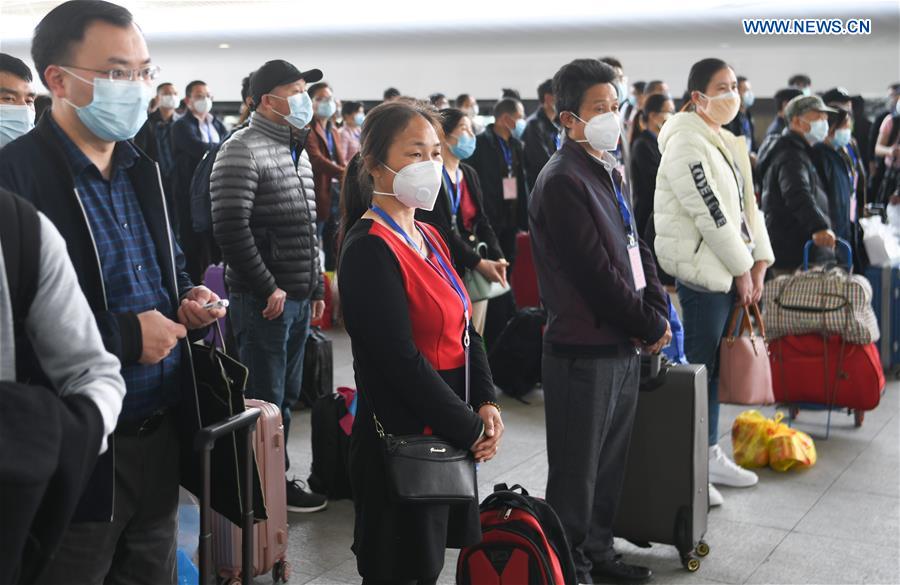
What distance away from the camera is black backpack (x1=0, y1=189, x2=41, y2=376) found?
1.35 metres

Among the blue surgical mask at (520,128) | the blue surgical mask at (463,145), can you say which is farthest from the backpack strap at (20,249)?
the blue surgical mask at (520,128)

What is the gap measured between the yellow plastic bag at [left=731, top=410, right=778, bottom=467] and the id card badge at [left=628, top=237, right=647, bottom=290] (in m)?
1.70

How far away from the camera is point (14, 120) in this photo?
3316 millimetres

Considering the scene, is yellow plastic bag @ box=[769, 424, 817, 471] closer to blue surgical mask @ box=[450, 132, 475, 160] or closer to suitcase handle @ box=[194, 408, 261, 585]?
blue surgical mask @ box=[450, 132, 475, 160]

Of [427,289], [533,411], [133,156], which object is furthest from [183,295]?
[533,411]

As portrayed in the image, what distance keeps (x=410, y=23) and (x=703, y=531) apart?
37.9 feet

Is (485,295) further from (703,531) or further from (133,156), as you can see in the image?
(133,156)

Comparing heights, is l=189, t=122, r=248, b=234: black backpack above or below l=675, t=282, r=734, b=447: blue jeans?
above

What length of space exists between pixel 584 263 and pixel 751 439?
2019 mm

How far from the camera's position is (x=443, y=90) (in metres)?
14.8

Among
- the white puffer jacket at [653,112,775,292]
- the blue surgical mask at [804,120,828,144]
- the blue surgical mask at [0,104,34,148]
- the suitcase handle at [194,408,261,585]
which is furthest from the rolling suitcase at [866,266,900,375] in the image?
the suitcase handle at [194,408,261,585]

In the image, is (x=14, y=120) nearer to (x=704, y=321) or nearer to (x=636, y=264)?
(x=636, y=264)

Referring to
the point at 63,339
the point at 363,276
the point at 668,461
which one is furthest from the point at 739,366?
the point at 63,339

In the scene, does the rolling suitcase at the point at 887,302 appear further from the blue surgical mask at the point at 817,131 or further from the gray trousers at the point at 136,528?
the gray trousers at the point at 136,528
